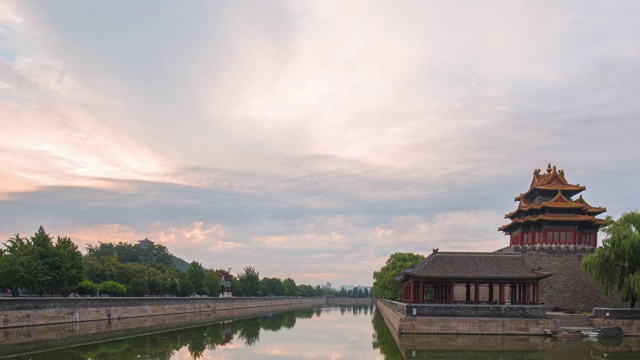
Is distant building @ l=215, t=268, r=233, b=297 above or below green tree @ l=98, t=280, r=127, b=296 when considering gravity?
below

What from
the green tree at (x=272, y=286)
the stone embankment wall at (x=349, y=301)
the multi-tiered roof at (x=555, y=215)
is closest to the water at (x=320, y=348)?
the multi-tiered roof at (x=555, y=215)

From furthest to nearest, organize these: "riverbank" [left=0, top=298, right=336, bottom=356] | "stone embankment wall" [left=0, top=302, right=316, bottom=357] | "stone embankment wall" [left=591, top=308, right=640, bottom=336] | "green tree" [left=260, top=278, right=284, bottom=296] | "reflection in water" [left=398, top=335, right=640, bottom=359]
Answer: "green tree" [left=260, top=278, right=284, bottom=296], "stone embankment wall" [left=591, top=308, right=640, bottom=336], "riverbank" [left=0, top=298, right=336, bottom=356], "stone embankment wall" [left=0, top=302, right=316, bottom=357], "reflection in water" [left=398, top=335, right=640, bottom=359]

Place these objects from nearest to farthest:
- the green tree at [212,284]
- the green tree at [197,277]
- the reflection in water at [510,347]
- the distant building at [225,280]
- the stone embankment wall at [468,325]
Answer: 1. the reflection in water at [510,347]
2. the stone embankment wall at [468,325]
3. the green tree at [197,277]
4. the green tree at [212,284]
5. the distant building at [225,280]

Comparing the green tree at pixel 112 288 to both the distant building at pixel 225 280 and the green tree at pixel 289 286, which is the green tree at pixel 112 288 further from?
the green tree at pixel 289 286

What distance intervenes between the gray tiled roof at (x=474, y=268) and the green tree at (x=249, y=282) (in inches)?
2107

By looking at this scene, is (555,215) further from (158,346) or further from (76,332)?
(76,332)

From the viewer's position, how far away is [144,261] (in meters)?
90.8

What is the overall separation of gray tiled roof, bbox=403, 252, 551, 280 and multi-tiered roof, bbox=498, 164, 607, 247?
10323 millimetres

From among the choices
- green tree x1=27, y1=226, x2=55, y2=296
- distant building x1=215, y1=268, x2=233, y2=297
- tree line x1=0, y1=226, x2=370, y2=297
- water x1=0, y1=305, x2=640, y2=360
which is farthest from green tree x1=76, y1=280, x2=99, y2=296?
distant building x1=215, y1=268, x2=233, y2=297

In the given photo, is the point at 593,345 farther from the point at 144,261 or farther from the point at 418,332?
the point at 144,261

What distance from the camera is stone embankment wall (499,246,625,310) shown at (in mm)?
41094

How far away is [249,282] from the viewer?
275 ft

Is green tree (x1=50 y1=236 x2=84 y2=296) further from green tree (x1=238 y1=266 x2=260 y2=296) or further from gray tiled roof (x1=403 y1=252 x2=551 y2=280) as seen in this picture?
green tree (x1=238 y1=266 x2=260 y2=296)

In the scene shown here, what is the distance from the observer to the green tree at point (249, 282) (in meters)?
83.2
